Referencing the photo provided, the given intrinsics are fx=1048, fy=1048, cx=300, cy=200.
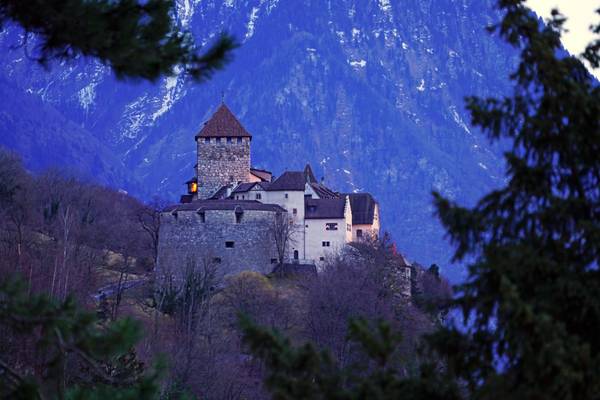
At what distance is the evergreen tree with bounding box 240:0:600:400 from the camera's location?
802 centimetres

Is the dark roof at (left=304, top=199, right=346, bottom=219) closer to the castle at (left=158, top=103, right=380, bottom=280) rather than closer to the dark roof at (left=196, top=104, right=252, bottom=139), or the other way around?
the castle at (left=158, top=103, right=380, bottom=280)

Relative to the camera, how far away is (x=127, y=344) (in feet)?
26.6

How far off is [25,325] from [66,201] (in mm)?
69564

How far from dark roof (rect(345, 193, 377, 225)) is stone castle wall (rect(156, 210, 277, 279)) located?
22.7ft

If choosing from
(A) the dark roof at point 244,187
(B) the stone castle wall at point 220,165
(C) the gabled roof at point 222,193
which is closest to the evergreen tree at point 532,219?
(A) the dark roof at point 244,187

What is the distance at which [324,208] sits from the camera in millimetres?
55750

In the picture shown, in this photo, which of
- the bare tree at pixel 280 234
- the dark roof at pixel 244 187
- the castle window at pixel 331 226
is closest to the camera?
the bare tree at pixel 280 234

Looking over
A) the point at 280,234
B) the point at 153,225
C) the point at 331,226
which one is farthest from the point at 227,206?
the point at 153,225

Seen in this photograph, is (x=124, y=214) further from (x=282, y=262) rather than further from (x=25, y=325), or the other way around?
(x=25, y=325)

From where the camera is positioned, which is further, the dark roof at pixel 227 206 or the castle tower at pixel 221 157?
the castle tower at pixel 221 157

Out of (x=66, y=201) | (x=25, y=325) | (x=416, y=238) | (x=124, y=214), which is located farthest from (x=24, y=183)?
(x=416, y=238)

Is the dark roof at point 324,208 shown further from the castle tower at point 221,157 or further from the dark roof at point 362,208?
the castle tower at point 221,157

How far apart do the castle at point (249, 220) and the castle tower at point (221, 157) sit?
57mm

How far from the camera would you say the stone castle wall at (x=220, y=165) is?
5956 centimetres
